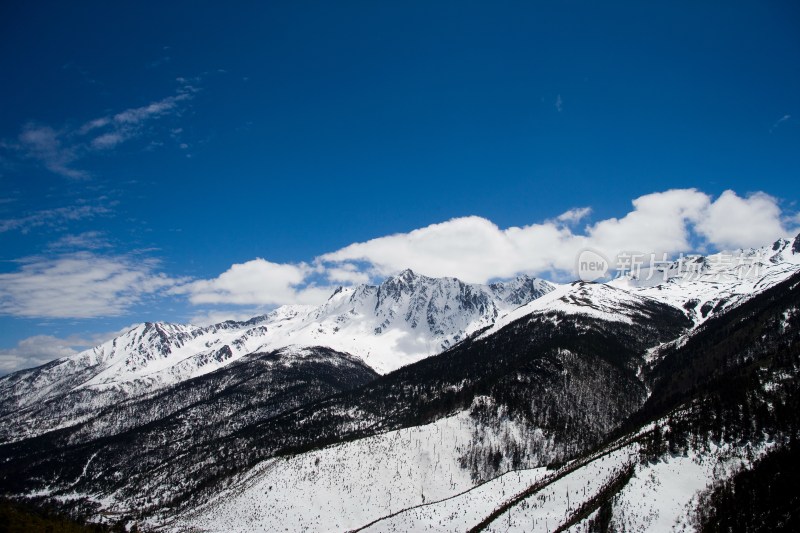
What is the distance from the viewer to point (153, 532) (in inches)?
6649

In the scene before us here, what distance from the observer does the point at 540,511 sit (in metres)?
84.9

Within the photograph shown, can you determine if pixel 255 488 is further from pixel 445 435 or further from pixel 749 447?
pixel 749 447

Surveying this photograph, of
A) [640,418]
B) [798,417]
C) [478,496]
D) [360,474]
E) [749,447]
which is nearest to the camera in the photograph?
[749,447]

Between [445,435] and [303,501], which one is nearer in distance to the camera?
[303,501]

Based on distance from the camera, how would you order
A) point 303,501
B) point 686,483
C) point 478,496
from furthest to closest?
1. point 303,501
2. point 478,496
3. point 686,483

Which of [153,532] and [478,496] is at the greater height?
[478,496]

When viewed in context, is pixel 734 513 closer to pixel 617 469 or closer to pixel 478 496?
pixel 617 469

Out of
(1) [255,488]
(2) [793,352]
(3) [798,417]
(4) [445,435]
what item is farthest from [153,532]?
(2) [793,352]

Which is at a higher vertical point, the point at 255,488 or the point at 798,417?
the point at 798,417

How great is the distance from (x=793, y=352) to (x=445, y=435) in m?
116

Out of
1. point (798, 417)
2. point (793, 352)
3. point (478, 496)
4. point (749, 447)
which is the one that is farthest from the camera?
point (793, 352)

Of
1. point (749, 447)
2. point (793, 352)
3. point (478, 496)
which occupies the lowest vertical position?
point (478, 496)

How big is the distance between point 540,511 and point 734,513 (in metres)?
28.2

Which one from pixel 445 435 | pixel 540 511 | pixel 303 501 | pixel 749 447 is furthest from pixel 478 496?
pixel 445 435
